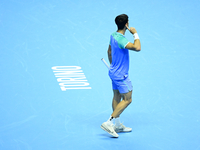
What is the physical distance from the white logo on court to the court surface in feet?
0.06

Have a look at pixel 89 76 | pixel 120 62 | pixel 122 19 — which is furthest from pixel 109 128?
pixel 89 76

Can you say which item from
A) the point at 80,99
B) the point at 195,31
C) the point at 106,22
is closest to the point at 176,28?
the point at 195,31

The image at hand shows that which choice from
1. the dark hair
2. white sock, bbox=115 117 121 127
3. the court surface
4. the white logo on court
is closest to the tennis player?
the dark hair

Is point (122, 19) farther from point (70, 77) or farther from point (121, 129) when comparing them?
point (70, 77)

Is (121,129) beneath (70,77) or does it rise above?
beneath

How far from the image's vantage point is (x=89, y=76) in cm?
695

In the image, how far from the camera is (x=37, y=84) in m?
6.60

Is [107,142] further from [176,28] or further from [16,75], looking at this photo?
[176,28]

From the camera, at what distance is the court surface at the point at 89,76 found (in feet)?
16.6

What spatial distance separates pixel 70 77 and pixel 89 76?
1.23 ft

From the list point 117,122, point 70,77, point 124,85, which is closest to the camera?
point 124,85

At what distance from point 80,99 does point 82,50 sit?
175 centimetres

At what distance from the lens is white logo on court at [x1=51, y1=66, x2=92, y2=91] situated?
6621 mm

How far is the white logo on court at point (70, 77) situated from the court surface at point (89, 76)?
2 centimetres
